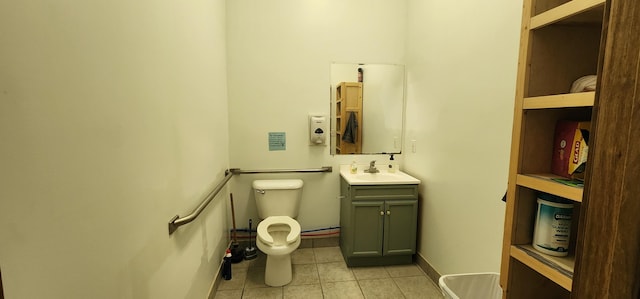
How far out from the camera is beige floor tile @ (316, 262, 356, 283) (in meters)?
2.38

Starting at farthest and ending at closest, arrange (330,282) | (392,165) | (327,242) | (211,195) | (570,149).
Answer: (327,242) < (392,165) < (330,282) < (211,195) < (570,149)

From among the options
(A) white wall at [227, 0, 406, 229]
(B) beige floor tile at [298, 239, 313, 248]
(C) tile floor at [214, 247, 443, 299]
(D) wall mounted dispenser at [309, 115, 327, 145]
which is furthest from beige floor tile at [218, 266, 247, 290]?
(D) wall mounted dispenser at [309, 115, 327, 145]

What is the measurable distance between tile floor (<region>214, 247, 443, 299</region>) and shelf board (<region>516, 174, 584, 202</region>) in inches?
64.4

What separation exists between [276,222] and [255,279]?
505 millimetres

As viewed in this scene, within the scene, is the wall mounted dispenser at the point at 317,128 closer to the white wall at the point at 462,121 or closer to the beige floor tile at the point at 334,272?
the white wall at the point at 462,121

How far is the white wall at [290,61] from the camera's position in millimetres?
2656

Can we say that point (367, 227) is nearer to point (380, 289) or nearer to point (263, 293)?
point (380, 289)

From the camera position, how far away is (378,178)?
8.63 ft

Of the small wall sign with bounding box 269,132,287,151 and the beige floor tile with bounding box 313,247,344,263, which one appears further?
the small wall sign with bounding box 269,132,287,151

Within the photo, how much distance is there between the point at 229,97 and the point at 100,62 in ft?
6.19

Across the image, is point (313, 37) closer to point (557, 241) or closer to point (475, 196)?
point (475, 196)

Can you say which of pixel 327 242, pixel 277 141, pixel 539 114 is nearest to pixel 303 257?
pixel 327 242

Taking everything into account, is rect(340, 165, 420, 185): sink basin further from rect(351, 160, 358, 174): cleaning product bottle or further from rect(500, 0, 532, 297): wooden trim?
rect(500, 0, 532, 297): wooden trim

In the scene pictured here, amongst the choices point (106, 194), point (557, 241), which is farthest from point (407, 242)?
point (106, 194)
